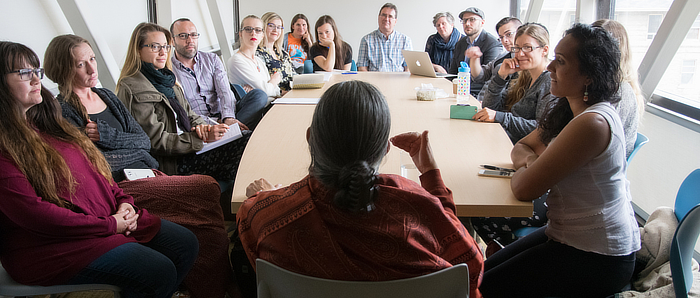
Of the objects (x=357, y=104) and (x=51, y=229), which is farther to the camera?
(x=51, y=229)

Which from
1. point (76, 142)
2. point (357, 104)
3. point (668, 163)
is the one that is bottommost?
point (668, 163)

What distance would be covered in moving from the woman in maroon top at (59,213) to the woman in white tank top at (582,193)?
45.3 inches

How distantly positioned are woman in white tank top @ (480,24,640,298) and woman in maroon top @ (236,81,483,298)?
496mm

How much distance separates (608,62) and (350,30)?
22.0ft

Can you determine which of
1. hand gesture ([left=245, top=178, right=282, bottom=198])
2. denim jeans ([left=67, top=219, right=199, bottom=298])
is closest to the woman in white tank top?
hand gesture ([left=245, top=178, right=282, bottom=198])

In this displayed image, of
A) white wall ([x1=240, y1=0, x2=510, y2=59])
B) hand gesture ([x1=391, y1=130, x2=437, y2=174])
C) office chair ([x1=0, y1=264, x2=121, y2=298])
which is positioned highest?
white wall ([x1=240, y1=0, x2=510, y2=59])

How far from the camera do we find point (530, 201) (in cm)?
138

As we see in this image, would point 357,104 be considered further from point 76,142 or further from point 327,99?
point 76,142

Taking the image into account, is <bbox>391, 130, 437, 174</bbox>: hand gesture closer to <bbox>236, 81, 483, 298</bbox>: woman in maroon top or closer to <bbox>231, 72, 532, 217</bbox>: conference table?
<bbox>231, 72, 532, 217</bbox>: conference table

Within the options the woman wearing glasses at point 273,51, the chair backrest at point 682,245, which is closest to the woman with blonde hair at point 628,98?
the chair backrest at point 682,245

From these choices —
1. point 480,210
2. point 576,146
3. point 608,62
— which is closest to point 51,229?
point 480,210

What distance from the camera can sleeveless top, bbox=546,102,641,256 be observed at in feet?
4.25

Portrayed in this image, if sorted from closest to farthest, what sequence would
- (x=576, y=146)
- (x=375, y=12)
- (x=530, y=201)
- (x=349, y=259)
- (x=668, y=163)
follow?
(x=349, y=259), (x=576, y=146), (x=530, y=201), (x=668, y=163), (x=375, y=12)

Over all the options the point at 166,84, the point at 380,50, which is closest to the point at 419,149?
the point at 166,84
